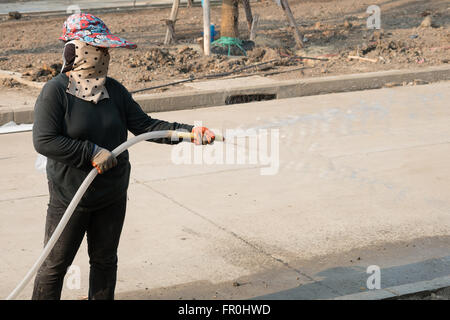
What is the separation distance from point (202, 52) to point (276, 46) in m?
1.56

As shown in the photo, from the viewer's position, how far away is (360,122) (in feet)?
33.3

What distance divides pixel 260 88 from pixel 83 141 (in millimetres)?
7838

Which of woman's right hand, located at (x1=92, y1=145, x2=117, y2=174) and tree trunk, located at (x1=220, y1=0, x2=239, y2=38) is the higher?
tree trunk, located at (x1=220, y1=0, x2=239, y2=38)

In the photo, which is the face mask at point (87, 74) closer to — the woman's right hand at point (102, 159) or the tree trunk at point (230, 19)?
the woman's right hand at point (102, 159)

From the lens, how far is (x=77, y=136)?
162 inches

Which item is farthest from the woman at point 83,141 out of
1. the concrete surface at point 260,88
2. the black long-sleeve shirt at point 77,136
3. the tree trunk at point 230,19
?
the tree trunk at point 230,19

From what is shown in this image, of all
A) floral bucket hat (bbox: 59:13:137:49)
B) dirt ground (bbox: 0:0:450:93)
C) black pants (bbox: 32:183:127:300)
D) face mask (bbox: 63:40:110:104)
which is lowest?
black pants (bbox: 32:183:127:300)

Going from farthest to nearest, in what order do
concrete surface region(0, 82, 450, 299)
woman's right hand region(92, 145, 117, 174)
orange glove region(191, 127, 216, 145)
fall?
concrete surface region(0, 82, 450, 299)
orange glove region(191, 127, 216, 145)
woman's right hand region(92, 145, 117, 174)

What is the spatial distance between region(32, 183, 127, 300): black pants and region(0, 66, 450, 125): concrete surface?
624 centimetres

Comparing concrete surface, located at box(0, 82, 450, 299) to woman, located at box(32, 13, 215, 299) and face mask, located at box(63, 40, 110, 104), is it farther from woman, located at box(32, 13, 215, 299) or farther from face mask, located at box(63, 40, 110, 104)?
face mask, located at box(63, 40, 110, 104)

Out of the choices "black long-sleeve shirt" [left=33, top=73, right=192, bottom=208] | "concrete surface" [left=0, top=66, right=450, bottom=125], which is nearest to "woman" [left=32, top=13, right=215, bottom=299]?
"black long-sleeve shirt" [left=33, top=73, right=192, bottom=208]

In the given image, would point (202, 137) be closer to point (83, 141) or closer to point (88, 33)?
point (83, 141)

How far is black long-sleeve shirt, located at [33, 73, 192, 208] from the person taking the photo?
13.3 feet
